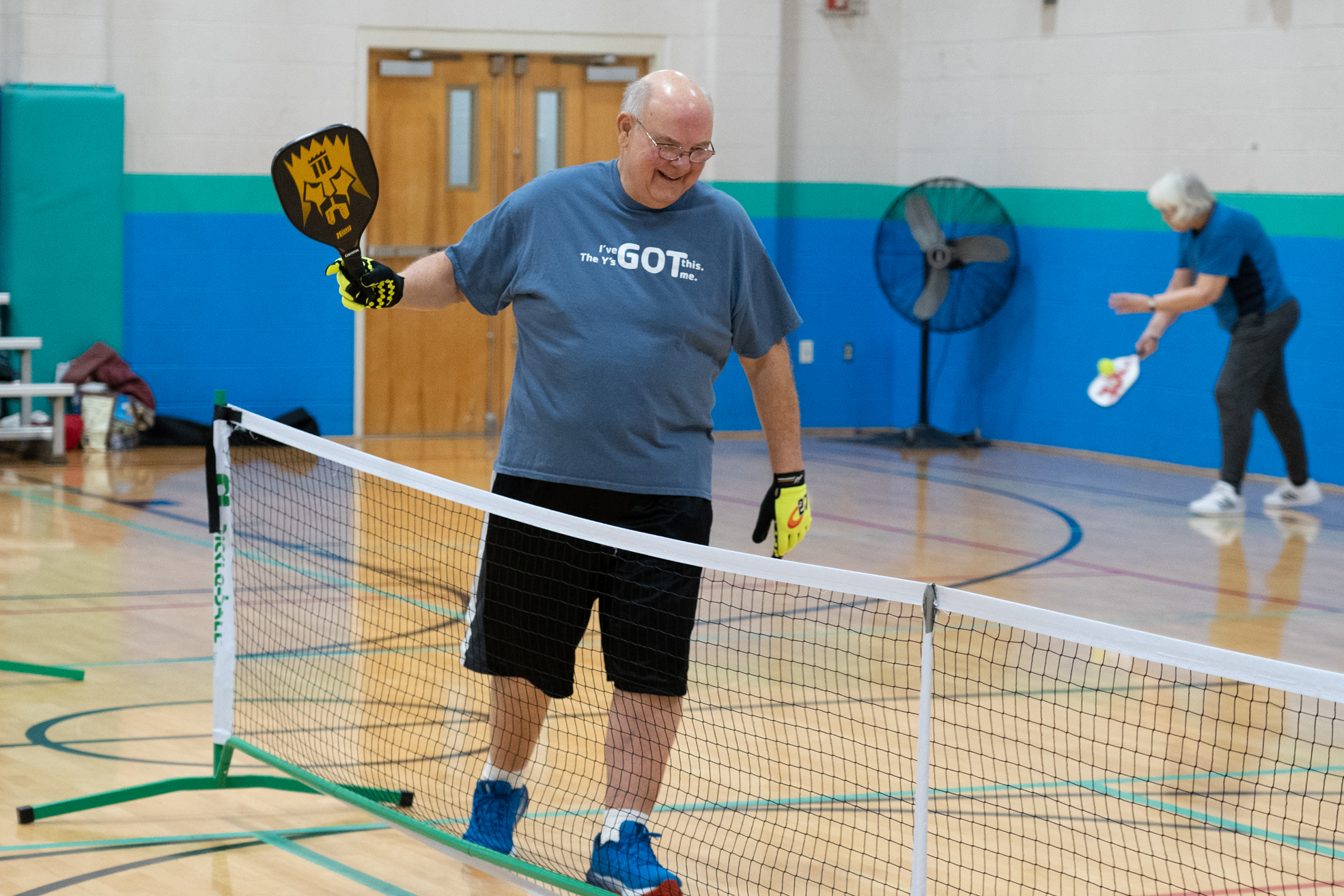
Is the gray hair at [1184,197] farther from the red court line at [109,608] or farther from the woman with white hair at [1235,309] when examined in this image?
the red court line at [109,608]

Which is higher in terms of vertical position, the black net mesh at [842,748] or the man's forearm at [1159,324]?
→ the man's forearm at [1159,324]

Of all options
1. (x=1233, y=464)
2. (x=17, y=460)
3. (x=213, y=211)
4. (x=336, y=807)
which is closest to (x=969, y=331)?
(x=1233, y=464)

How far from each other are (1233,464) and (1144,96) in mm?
3287

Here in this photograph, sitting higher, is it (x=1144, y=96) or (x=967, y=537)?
(x=1144, y=96)

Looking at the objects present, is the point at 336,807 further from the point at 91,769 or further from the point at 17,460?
the point at 17,460

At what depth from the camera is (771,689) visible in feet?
18.2

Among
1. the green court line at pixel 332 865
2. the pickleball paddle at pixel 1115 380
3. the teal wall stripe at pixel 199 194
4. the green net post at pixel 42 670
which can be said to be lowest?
the green court line at pixel 332 865

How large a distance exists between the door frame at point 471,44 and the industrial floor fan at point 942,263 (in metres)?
2.22

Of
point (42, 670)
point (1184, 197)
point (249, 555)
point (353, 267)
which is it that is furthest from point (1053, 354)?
point (353, 267)

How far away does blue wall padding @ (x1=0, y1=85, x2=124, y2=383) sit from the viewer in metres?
11.2

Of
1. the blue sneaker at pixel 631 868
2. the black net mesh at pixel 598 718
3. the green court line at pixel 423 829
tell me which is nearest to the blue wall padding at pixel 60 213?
the black net mesh at pixel 598 718

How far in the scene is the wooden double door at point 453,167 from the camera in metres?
12.3

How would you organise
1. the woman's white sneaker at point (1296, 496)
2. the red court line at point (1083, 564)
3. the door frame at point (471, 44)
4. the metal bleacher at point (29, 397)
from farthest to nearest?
the door frame at point (471, 44) < the metal bleacher at point (29, 397) < the woman's white sneaker at point (1296, 496) < the red court line at point (1083, 564)

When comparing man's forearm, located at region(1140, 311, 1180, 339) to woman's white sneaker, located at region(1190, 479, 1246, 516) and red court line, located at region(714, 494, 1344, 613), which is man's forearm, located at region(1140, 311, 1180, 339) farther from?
red court line, located at region(714, 494, 1344, 613)
